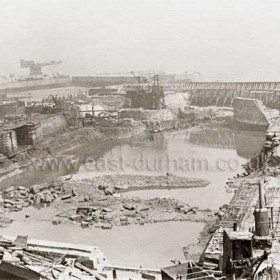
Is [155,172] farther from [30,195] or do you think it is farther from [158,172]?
[30,195]

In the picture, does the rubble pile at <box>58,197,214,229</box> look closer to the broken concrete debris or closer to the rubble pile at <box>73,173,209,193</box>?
the rubble pile at <box>73,173,209,193</box>

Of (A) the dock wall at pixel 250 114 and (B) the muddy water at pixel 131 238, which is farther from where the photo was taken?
(A) the dock wall at pixel 250 114

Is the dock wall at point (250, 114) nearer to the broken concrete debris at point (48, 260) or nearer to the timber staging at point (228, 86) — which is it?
the timber staging at point (228, 86)

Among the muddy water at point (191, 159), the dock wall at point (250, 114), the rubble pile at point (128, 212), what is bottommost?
the muddy water at point (191, 159)

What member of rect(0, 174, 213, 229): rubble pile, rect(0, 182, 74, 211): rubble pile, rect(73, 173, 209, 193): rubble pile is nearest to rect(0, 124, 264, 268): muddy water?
rect(0, 174, 213, 229): rubble pile

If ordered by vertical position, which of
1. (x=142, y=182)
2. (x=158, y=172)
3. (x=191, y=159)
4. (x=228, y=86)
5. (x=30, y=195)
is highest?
(x=228, y=86)

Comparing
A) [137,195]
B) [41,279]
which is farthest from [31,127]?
[41,279]

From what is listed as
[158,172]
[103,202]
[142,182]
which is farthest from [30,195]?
[158,172]

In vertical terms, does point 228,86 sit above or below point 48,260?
above

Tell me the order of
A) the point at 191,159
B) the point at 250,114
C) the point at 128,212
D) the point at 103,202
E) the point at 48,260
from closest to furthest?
1. the point at 48,260
2. the point at 128,212
3. the point at 103,202
4. the point at 191,159
5. the point at 250,114

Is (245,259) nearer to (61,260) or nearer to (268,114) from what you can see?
(61,260)

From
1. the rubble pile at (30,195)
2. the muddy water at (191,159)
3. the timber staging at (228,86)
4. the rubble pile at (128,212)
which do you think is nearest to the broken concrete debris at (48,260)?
the rubble pile at (128,212)
